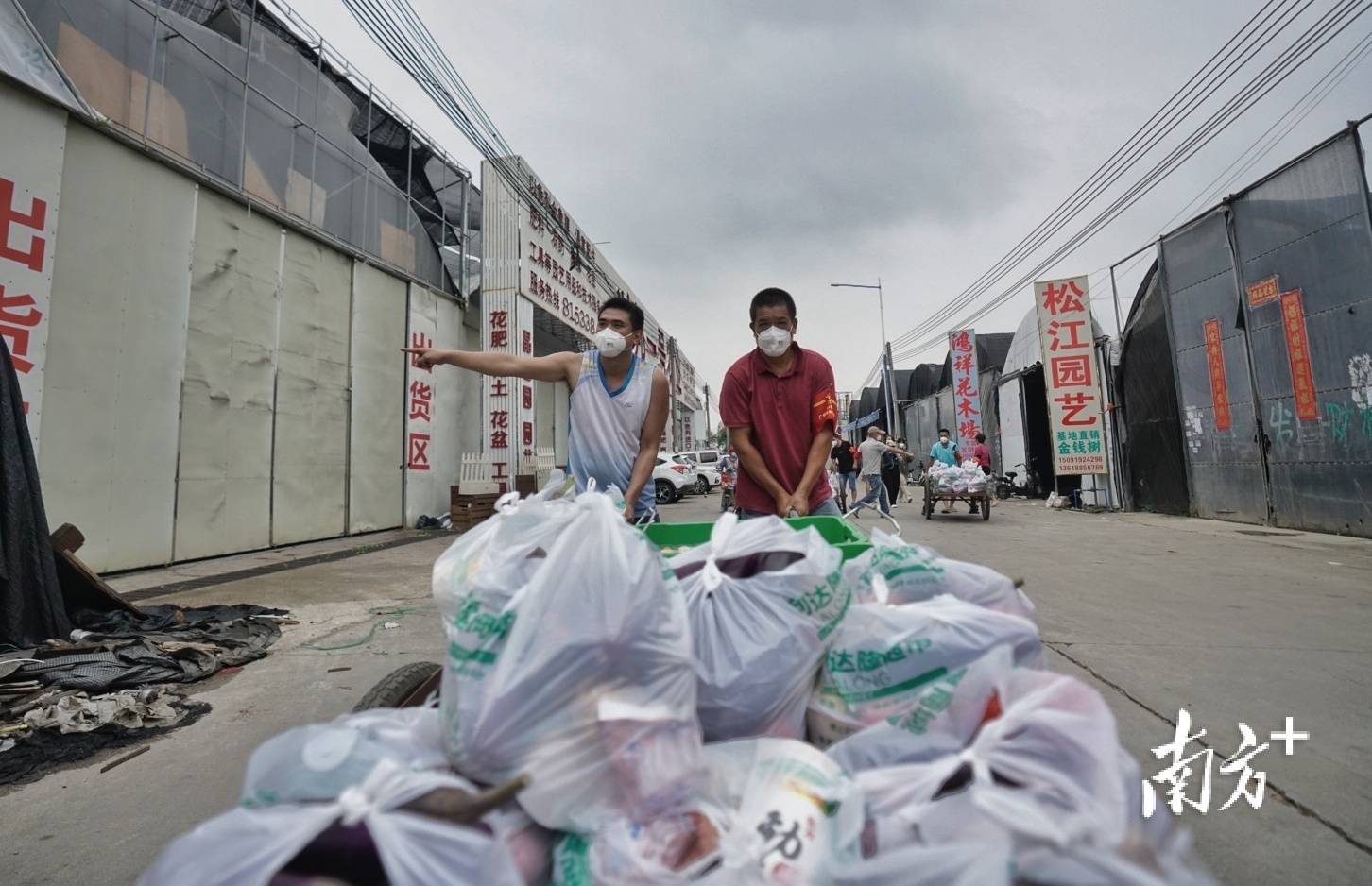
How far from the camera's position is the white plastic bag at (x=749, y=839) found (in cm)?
75

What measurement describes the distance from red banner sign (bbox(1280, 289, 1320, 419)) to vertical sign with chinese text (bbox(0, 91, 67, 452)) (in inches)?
514

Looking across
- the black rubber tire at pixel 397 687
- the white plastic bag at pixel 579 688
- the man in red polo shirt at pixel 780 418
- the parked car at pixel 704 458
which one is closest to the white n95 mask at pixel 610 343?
the man in red polo shirt at pixel 780 418

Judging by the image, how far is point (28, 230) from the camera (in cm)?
511

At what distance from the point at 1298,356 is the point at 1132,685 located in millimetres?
7952

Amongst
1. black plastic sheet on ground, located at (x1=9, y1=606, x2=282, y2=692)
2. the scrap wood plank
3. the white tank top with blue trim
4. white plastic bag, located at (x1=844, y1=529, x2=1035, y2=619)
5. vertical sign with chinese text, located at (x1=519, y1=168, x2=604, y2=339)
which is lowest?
black plastic sheet on ground, located at (x1=9, y1=606, x2=282, y2=692)

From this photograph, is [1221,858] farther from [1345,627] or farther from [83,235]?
[83,235]

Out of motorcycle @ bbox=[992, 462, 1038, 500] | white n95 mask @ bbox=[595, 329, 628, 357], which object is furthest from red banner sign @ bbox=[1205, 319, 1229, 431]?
white n95 mask @ bbox=[595, 329, 628, 357]

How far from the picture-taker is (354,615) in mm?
4465

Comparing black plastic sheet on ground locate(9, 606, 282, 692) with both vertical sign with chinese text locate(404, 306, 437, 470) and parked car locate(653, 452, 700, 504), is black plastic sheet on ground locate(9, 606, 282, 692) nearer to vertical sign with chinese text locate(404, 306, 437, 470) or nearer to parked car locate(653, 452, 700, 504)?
vertical sign with chinese text locate(404, 306, 437, 470)

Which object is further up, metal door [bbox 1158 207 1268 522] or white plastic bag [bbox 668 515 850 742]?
metal door [bbox 1158 207 1268 522]

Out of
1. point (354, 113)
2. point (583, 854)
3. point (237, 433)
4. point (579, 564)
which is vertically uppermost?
point (354, 113)

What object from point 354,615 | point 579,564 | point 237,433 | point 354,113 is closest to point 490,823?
point 579,564

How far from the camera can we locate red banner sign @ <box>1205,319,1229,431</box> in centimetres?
927

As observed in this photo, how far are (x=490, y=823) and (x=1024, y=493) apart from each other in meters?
18.4
